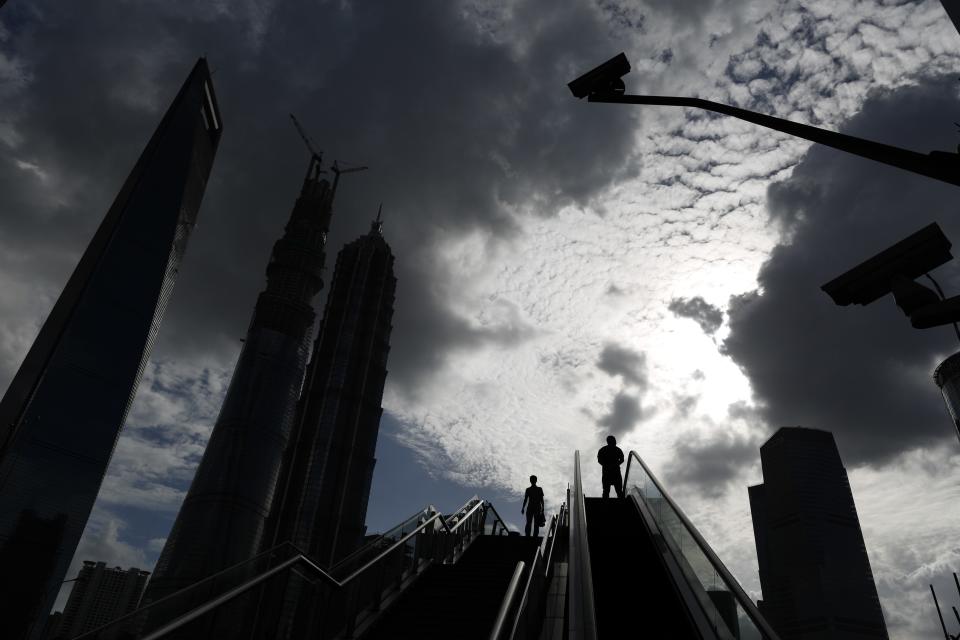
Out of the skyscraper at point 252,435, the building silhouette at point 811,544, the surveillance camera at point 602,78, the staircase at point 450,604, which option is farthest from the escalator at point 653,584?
the building silhouette at point 811,544

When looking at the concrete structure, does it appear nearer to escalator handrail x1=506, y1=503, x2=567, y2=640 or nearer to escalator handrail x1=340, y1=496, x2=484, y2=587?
escalator handrail x1=340, y1=496, x2=484, y2=587

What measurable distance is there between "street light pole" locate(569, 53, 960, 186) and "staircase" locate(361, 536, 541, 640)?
5103 millimetres

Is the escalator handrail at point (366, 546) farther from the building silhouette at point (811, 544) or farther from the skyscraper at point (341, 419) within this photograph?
the building silhouette at point (811, 544)

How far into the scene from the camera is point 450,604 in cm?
795

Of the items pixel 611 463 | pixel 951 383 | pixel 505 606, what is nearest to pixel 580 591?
pixel 505 606

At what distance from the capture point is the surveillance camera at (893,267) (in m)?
3.38

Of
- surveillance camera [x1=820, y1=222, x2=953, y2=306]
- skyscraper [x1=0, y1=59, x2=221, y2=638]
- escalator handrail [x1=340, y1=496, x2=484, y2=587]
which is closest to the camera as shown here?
surveillance camera [x1=820, y1=222, x2=953, y2=306]

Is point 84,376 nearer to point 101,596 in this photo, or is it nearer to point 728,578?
point 728,578

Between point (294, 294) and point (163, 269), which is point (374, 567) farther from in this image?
point (294, 294)

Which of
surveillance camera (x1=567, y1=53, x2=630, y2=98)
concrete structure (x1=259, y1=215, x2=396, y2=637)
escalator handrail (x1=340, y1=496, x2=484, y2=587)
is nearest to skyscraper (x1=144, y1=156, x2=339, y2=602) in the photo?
concrete structure (x1=259, y1=215, x2=396, y2=637)

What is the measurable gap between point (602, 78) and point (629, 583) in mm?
5737

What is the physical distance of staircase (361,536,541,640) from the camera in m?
7.07

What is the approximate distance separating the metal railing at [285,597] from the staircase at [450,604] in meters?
0.25

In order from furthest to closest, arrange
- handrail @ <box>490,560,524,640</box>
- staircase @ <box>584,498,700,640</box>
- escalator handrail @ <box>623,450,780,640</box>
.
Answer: staircase @ <box>584,498,700,640</box> < escalator handrail @ <box>623,450,780,640</box> < handrail @ <box>490,560,524,640</box>
